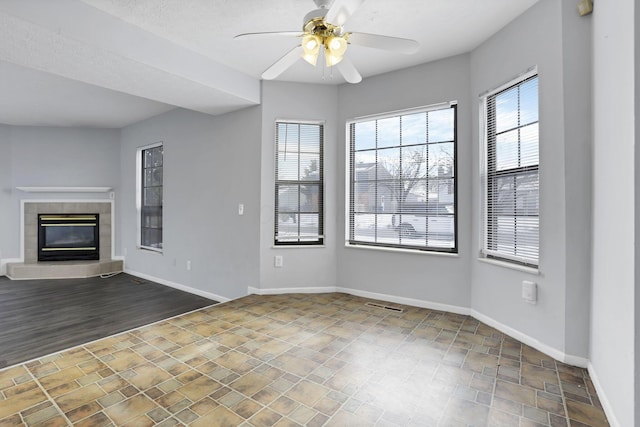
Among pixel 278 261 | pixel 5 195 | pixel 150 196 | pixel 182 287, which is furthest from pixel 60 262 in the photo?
pixel 278 261

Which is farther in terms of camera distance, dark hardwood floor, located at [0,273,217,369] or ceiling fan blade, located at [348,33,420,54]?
dark hardwood floor, located at [0,273,217,369]

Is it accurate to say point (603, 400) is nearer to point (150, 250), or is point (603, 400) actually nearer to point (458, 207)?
point (458, 207)

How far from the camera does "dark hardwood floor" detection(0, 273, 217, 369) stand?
303cm

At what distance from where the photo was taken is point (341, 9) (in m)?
1.72

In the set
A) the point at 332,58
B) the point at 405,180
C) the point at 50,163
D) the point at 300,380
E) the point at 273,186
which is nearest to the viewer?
the point at 300,380

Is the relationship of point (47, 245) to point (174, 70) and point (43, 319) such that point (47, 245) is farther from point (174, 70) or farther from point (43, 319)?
point (174, 70)

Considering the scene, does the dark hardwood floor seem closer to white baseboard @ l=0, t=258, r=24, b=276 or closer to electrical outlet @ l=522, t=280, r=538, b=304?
white baseboard @ l=0, t=258, r=24, b=276

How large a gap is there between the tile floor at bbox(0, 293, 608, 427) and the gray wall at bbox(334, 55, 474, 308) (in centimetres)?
56

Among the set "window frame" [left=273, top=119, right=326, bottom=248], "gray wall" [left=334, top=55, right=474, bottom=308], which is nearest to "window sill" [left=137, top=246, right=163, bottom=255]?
"window frame" [left=273, top=119, right=326, bottom=248]

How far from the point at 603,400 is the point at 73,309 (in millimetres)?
5080

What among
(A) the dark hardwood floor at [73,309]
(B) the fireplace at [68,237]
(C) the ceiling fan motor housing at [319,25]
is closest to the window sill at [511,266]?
(C) the ceiling fan motor housing at [319,25]

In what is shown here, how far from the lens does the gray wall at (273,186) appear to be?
4086 mm

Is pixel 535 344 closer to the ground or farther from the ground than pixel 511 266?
closer to the ground

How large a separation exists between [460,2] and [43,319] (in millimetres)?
5106
